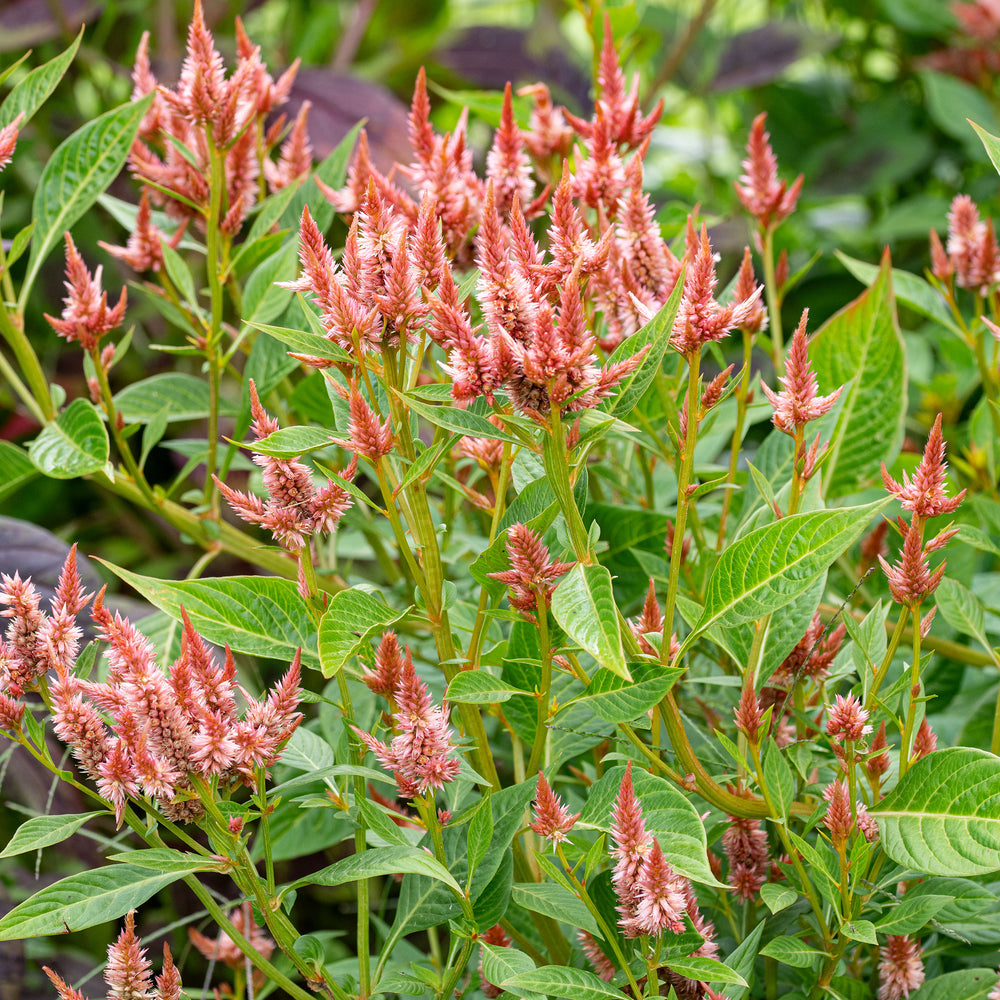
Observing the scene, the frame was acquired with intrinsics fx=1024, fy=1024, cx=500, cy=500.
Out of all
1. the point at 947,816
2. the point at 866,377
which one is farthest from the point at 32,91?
the point at 947,816

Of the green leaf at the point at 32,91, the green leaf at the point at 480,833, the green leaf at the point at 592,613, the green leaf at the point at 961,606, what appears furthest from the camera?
the green leaf at the point at 32,91

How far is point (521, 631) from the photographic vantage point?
1.87 feet

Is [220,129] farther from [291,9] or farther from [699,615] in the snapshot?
[291,9]

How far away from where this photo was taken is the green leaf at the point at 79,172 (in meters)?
0.76

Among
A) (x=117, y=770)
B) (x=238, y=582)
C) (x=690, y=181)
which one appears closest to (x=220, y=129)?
(x=238, y=582)

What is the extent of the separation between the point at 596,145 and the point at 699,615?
0.99 ft

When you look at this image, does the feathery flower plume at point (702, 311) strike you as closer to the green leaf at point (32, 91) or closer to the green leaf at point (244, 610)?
the green leaf at point (244, 610)

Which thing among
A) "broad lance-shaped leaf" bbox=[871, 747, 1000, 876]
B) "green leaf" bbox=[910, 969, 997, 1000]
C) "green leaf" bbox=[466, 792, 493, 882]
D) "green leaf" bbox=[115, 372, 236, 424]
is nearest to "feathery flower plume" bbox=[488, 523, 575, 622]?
"green leaf" bbox=[466, 792, 493, 882]

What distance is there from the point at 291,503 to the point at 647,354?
0.61ft

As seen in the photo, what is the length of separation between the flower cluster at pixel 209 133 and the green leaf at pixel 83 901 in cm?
44

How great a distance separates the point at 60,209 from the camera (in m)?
0.80

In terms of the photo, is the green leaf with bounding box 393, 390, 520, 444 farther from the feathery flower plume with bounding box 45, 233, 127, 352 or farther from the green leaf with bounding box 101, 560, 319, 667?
the feathery flower plume with bounding box 45, 233, 127, 352

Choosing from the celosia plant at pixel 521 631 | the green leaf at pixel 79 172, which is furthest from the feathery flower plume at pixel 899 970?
the green leaf at pixel 79 172

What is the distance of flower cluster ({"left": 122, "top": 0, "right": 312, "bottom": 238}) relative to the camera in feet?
2.17
